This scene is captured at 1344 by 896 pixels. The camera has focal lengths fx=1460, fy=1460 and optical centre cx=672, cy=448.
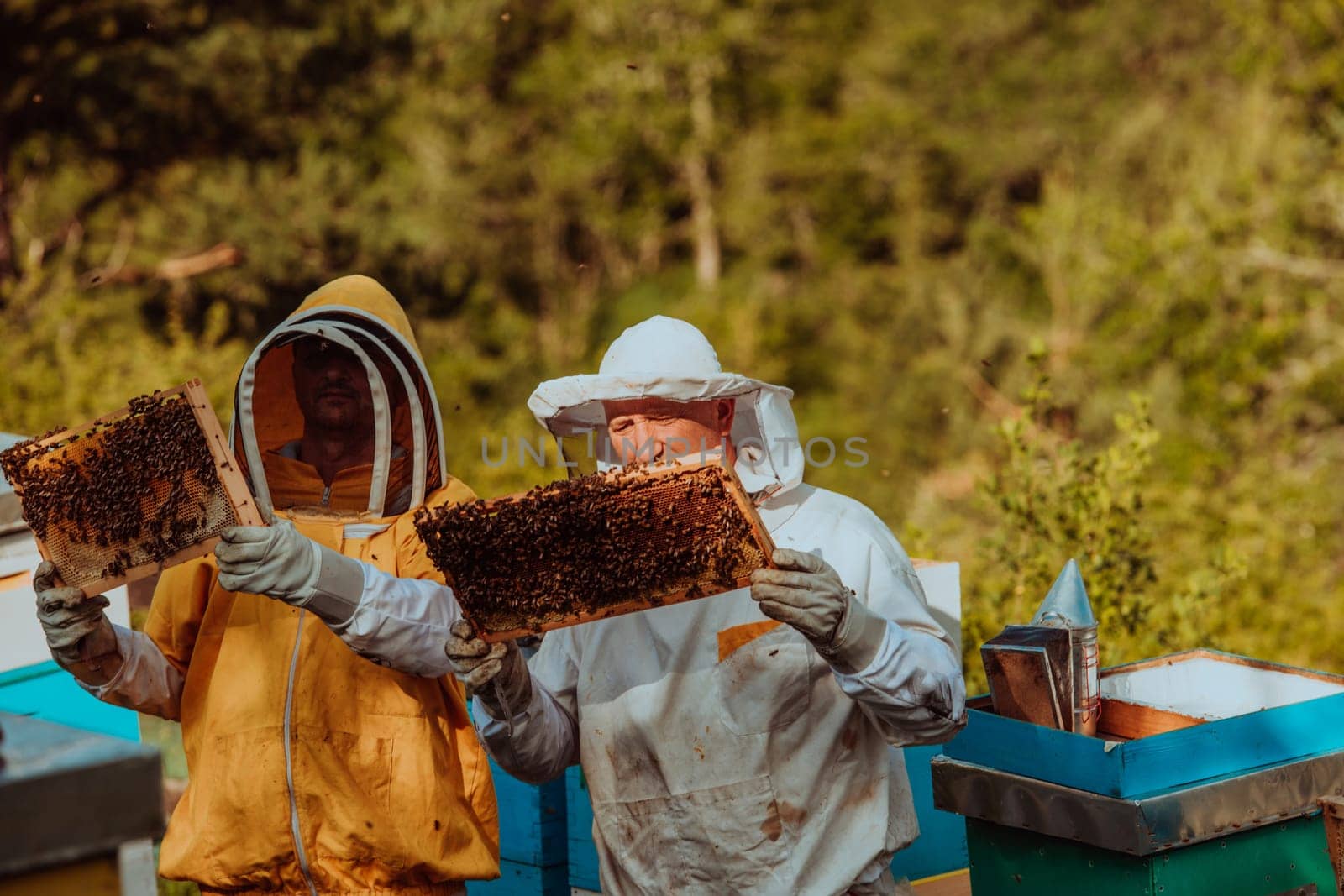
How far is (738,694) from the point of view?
2891mm

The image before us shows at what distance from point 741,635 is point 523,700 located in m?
0.45

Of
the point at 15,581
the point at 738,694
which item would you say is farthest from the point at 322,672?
the point at 15,581

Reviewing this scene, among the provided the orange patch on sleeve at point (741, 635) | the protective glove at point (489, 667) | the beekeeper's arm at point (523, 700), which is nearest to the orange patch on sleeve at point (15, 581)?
the beekeeper's arm at point (523, 700)

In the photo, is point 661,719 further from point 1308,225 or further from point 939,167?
point 939,167

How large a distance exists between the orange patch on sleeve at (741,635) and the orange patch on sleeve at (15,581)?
241cm

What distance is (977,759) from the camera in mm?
3230

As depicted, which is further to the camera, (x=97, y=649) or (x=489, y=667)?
(x=97, y=649)

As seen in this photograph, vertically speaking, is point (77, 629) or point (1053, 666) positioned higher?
point (77, 629)

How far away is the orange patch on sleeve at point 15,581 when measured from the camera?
4.28 m

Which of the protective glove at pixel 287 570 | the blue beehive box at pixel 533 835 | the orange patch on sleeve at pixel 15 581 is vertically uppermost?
the protective glove at pixel 287 570

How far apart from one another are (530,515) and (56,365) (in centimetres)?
1043

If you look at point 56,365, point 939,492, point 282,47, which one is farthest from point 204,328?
point 939,492

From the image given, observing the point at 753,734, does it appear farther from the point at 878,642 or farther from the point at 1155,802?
the point at 1155,802

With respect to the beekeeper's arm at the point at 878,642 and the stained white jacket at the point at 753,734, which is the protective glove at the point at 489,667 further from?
the beekeeper's arm at the point at 878,642
